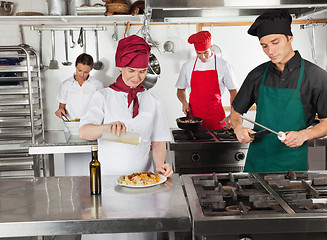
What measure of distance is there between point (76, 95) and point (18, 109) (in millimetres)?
857

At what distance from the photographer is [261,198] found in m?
1.69

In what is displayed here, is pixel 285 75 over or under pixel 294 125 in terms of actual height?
over

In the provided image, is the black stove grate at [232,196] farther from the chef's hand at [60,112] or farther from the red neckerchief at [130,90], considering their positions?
the chef's hand at [60,112]

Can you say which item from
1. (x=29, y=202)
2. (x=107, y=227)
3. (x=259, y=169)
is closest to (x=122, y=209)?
(x=107, y=227)

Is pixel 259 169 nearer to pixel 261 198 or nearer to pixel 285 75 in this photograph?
pixel 285 75

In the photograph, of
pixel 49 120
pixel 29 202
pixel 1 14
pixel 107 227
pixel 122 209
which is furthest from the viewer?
pixel 49 120

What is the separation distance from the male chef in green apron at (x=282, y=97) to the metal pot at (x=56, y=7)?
Result: 333 centimetres

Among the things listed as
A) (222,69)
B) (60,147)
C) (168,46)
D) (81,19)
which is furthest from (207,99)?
(81,19)

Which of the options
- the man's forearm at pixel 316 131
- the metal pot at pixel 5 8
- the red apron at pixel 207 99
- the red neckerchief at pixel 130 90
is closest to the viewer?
the man's forearm at pixel 316 131

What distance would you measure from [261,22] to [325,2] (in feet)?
1.19

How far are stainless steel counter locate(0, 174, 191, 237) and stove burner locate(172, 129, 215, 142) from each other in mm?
1231

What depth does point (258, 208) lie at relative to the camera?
5.34 feet

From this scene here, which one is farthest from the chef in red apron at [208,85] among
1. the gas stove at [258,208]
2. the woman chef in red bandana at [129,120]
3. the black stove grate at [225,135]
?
the gas stove at [258,208]

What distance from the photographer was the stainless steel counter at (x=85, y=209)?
146 centimetres
